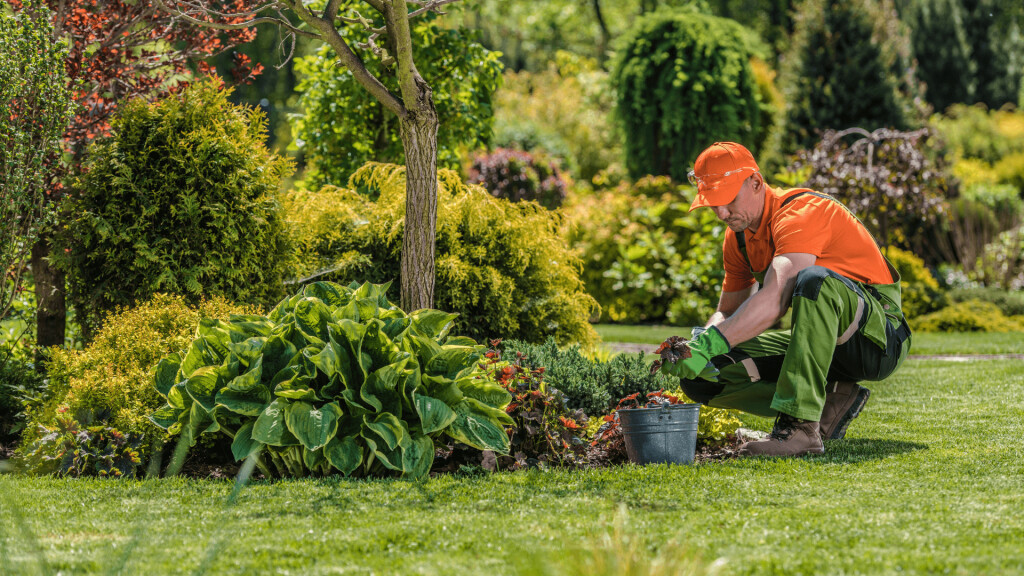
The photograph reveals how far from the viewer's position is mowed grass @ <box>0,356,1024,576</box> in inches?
91.8

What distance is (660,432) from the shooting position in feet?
12.2

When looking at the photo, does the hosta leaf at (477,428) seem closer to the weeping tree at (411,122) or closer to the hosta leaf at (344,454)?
the hosta leaf at (344,454)

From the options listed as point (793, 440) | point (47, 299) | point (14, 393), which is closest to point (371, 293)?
point (793, 440)

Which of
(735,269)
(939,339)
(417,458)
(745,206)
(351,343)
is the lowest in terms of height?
(939,339)

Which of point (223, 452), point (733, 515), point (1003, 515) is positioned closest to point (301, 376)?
point (223, 452)

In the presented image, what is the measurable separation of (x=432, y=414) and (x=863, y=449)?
196 cm

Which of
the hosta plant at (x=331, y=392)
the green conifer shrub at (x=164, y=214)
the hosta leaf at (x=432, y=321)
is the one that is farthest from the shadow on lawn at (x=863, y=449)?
the green conifer shrub at (x=164, y=214)

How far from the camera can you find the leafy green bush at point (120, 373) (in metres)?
3.83

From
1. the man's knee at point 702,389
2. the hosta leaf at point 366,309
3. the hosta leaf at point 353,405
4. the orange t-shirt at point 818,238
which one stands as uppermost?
the orange t-shirt at point 818,238

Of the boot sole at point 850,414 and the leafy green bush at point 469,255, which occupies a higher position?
the leafy green bush at point 469,255

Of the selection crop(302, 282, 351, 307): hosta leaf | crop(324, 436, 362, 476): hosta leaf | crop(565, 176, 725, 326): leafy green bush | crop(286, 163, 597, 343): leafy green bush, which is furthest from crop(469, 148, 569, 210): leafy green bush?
crop(324, 436, 362, 476): hosta leaf

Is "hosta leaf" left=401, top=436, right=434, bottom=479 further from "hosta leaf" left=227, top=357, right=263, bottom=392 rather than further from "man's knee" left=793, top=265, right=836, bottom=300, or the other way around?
"man's knee" left=793, top=265, right=836, bottom=300

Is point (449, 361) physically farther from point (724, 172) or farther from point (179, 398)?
point (724, 172)

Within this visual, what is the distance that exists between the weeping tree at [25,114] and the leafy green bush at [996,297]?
10.1 metres
